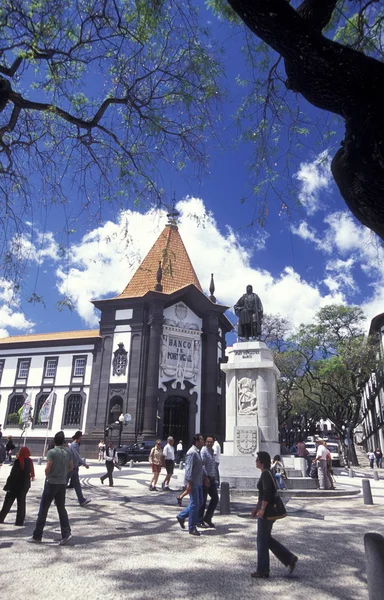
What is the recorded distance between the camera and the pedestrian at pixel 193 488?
6969 millimetres

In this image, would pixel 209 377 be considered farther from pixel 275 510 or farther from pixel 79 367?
pixel 275 510

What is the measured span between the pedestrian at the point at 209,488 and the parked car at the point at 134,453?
18856 millimetres

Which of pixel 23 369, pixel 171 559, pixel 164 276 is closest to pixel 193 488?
pixel 171 559

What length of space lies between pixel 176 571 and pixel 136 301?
1155 inches

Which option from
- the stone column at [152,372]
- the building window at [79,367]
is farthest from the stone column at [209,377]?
the building window at [79,367]

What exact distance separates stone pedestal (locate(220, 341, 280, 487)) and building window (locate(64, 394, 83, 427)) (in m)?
22.8

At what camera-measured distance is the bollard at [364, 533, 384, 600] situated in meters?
3.17

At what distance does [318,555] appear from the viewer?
5.82 m

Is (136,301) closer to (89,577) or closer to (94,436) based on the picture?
(94,436)

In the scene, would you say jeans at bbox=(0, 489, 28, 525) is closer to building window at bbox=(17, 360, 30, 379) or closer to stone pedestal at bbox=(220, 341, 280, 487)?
stone pedestal at bbox=(220, 341, 280, 487)

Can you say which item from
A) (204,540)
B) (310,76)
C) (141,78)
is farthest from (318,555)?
(141,78)

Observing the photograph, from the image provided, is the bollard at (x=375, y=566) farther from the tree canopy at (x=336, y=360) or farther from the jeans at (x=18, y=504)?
the tree canopy at (x=336, y=360)

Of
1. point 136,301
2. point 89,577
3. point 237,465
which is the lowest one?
point 89,577

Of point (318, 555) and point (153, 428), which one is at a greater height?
point (153, 428)
